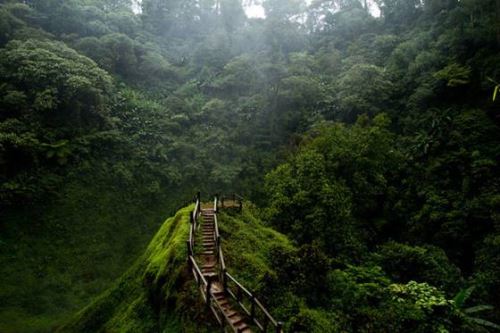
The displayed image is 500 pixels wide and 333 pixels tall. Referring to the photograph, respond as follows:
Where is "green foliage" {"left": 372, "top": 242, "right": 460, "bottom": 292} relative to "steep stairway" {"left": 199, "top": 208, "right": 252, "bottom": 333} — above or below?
below

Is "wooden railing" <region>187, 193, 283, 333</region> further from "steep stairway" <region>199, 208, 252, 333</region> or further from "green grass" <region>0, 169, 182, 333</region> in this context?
"green grass" <region>0, 169, 182, 333</region>

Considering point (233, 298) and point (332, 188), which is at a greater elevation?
point (332, 188)

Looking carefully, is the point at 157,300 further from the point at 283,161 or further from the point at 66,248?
the point at 283,161

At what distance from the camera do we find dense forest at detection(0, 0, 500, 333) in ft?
48.0

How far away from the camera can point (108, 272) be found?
68.7 feet

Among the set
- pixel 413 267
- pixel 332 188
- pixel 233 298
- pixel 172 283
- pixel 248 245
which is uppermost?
pixel 332 188

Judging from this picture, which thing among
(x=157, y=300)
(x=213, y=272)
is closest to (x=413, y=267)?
(x=213, y=272)

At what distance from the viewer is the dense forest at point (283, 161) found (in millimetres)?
14641

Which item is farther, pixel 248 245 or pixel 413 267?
pixel 413 267

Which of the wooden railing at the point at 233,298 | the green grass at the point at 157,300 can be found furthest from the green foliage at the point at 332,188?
the wooden railing at the point at 233,298

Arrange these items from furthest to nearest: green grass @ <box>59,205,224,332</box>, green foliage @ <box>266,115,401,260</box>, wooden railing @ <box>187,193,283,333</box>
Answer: green foliage @ <box>266,115,401,260</box>, green grass @ <box>59,205,224,332</box>, wooden railing @ <box>187,193,283,333</box>

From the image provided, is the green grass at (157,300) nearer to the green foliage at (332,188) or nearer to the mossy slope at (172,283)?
the mossy slope at (172,283)

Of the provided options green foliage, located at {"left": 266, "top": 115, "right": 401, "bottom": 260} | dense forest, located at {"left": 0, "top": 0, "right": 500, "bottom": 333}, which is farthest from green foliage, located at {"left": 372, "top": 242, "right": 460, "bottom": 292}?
green foliage, located at {"left": 266, "top": 115, "right": 401, "bottom": 260}

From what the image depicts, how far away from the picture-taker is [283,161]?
94.4 feet
